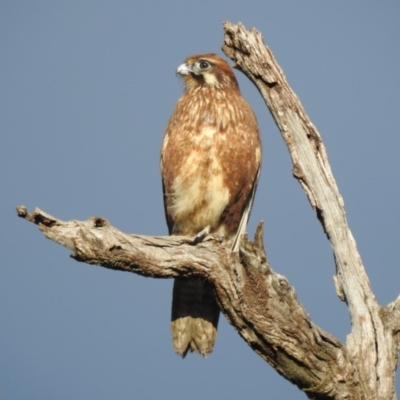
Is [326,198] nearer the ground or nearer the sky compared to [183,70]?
nearer the ground

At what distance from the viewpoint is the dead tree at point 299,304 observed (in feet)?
15.3

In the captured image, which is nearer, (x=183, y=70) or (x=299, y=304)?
(x=299, y=304)

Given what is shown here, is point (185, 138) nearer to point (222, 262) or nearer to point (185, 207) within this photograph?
point (185, 207)

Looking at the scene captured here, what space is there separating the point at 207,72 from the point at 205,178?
3.42ft

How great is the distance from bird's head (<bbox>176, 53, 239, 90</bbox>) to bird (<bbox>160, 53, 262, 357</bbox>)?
0.07m

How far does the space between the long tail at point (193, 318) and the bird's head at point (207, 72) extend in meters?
1.64

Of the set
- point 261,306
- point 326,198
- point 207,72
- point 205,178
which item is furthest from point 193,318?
point 207,72

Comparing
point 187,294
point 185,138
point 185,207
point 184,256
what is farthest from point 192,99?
point 184,256

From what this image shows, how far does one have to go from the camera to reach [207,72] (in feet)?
21.6

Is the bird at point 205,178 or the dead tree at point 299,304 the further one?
the bird at point 205,178

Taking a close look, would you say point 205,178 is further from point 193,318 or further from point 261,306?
point 261,306

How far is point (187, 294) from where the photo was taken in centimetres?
632

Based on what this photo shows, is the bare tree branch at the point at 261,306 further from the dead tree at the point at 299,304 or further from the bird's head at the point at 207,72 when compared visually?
the bird's head at the point at 207,72

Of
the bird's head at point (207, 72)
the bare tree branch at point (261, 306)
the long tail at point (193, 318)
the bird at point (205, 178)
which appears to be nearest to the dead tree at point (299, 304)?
the bare tree branch at point (261, 306)
